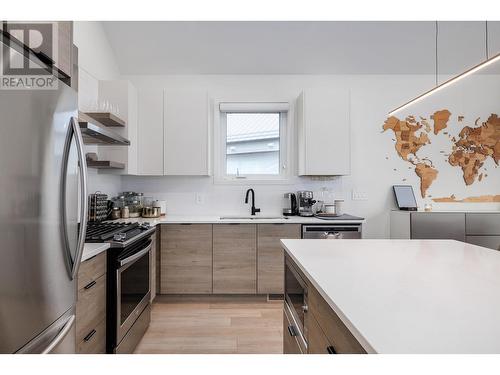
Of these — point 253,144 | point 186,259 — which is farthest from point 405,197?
point 186,259

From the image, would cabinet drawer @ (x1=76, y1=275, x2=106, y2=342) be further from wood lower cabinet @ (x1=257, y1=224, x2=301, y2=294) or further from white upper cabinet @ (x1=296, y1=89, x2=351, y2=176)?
white upper cabinet @ (x1=296, y1=89, x2=351, y2=176)

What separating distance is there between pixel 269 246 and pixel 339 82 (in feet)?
7.27

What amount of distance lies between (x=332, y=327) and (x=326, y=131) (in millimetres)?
2792

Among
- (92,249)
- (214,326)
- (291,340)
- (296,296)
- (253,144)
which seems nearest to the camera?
(296,296)

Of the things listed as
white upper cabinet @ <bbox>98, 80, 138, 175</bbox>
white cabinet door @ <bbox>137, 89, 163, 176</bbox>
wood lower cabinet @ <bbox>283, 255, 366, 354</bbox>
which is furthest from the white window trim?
wood lower cabinet @ <bbox>283, 255, 366, 354</bbox>

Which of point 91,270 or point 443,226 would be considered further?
point 443,226

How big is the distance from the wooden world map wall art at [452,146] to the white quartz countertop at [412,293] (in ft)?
8.26

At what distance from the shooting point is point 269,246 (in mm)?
3182

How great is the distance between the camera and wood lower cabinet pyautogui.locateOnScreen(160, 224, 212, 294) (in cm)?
315

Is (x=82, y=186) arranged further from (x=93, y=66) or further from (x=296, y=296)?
(x=93, y=66)

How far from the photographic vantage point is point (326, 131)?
3.44 m

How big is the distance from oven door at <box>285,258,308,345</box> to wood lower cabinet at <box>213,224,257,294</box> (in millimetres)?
1374
